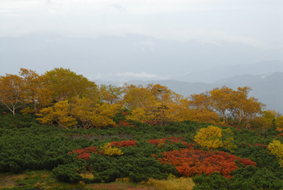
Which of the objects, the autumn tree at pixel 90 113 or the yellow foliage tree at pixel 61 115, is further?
the autumn tree at pixel 90 113

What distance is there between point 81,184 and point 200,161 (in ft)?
27.6

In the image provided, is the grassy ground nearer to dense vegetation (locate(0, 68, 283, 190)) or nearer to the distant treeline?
dense vegetation (locate(0, 68, 283, 190))

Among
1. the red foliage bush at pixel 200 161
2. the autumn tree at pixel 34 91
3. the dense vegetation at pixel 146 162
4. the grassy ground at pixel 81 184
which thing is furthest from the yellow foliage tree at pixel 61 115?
the red foliage bush at pixel 200 161

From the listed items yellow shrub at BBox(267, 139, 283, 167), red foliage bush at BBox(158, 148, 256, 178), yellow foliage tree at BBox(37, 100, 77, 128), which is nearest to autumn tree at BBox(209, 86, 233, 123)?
yellow shrub at BBox(267, 139, 283, 167)

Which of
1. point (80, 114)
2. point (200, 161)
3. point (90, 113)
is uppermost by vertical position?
point (90, 113)

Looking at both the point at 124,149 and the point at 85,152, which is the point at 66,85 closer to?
the point at 85,152

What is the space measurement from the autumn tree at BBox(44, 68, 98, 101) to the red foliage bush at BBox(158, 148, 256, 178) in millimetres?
23820

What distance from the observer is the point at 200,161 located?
16.3m

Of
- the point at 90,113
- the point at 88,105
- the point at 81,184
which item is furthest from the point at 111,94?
the point at 81,184

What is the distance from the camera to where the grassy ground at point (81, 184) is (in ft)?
40.7

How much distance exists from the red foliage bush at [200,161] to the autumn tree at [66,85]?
23.8 metres

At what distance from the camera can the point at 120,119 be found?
36.4 m

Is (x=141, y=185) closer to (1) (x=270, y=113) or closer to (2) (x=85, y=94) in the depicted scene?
(2) (x=85, y=94)

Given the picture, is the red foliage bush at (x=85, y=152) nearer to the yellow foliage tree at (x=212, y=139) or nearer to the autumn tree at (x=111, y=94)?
the yellow foliage tree at (x=212, y=139)
